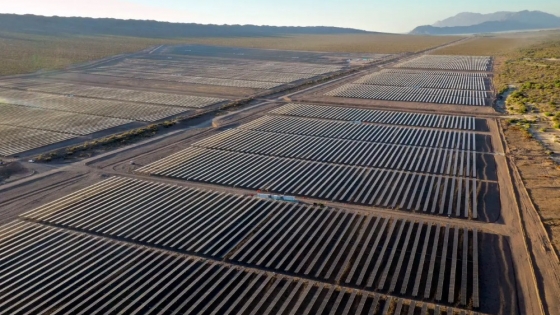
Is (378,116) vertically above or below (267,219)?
above

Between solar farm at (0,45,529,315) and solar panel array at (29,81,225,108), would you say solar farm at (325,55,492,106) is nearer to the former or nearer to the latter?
solar farm at (0,45,529,315)

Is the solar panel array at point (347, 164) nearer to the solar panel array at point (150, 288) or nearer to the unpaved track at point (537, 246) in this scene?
the unpaved track at point (537, 246)

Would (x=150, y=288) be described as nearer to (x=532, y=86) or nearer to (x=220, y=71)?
(x=532, y=86)

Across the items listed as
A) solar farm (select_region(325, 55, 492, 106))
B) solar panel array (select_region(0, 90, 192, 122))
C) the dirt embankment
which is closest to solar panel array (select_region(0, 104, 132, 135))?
solar panel array (select_region(0, 90, 192, 122))

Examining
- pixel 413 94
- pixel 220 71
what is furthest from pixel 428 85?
pixel 220 71

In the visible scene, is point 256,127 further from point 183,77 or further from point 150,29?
point 150,29

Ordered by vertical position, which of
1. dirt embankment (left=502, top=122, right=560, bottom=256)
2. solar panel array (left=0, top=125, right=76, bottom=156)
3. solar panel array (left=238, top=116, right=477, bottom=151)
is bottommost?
dirt embankment (left=502, top=122, right=560, bottom=256)

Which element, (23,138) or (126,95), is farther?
(126,95)
